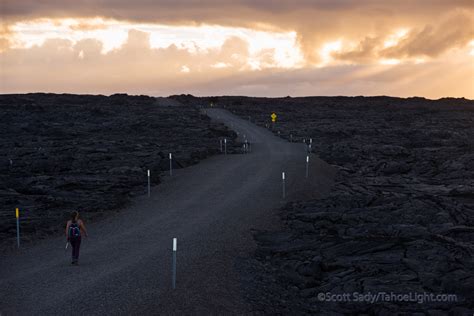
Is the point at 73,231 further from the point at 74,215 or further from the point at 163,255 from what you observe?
the point at 163,255

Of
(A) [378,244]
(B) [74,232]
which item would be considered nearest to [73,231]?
(B) [74,232]

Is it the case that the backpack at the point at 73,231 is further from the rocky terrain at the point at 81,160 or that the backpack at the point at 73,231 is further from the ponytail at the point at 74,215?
the rocky terrain at the point at 81,160

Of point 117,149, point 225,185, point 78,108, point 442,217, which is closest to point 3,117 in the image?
point 78,108

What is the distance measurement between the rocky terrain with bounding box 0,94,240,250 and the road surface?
83.2 inches

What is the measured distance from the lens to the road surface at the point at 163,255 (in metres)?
14.7

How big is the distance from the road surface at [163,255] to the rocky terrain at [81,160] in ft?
6.93

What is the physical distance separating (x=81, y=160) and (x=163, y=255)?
24.9m

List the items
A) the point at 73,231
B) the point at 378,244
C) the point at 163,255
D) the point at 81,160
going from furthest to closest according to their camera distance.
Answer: the point at 81,160
the point at 378,244
the point at 163,255
the point at 73,231

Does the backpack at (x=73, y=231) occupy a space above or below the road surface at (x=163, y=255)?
above

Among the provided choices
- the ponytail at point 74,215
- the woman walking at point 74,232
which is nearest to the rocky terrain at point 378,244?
the woman walking at point 74,232

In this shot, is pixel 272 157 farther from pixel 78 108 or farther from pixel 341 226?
pixel 78 108

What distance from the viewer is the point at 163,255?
63.4ft

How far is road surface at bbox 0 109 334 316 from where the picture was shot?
14.7m

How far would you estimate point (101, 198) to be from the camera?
29.7 m
